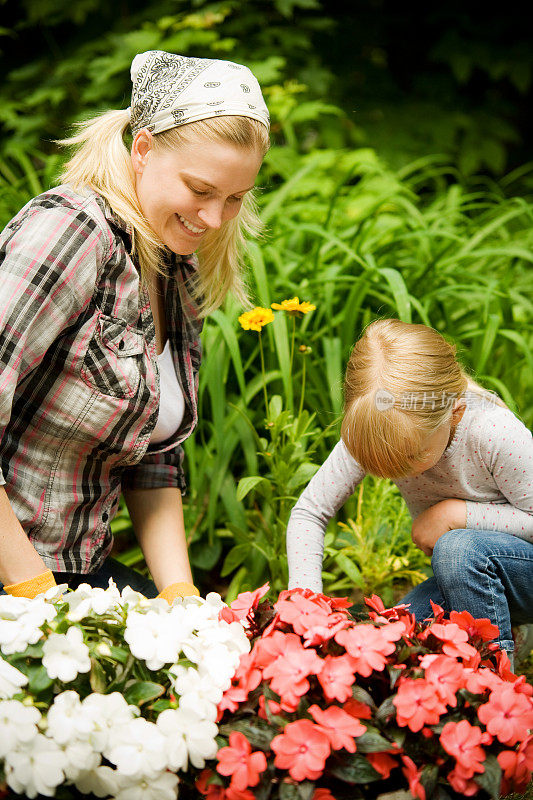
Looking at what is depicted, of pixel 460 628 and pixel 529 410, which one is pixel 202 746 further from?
pixel 529 410

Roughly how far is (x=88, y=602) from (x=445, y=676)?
0.51 meters

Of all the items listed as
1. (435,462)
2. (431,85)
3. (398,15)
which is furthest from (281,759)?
(398,15)

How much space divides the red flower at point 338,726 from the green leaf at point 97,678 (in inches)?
11.2

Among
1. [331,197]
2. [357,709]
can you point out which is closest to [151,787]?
[357,709]

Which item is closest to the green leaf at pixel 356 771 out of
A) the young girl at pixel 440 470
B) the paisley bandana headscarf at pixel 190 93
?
the young girl at pixel 440 470

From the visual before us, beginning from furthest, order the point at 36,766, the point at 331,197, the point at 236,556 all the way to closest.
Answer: the point at 331,197, the point at 236,556, the point at 36,766

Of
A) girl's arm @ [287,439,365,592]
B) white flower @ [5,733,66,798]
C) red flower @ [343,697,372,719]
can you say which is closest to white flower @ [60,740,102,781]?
white flower @ [5,733,66,798]

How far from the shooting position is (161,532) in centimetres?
177

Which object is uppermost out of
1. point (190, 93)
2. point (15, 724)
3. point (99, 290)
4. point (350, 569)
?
point (190, 93)

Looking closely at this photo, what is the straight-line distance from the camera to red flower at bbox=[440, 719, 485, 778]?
101 cm

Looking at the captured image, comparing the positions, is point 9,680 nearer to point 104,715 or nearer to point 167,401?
point 104,715

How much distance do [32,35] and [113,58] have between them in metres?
0.98

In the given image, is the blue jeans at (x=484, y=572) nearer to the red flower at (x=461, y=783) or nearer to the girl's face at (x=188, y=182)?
the red flower at (x=461, y=783)

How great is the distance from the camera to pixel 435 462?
159 cm
